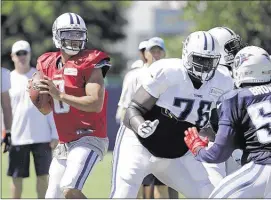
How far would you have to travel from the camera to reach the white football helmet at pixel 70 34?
7.05 m

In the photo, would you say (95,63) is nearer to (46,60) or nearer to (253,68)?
(46,60)

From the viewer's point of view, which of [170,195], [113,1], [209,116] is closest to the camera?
[209,116]

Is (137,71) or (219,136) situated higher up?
(219,136)

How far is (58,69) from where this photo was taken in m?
7.12

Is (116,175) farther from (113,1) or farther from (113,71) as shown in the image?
(113,71)

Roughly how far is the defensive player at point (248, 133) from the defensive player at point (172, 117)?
781 mm

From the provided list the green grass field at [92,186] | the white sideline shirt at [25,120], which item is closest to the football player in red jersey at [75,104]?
the white sideline shirt at [25,120]

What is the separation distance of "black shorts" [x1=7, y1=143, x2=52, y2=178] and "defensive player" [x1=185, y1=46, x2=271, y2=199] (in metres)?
4.01

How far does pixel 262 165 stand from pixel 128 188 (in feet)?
4.33

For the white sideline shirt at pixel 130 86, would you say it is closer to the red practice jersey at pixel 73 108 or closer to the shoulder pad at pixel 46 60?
the shoulder pad at pixel 46 60

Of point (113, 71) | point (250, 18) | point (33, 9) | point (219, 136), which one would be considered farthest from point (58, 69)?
point (113, 71)

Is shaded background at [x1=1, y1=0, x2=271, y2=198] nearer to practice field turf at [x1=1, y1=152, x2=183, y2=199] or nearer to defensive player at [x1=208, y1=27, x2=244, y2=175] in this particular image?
practice field turf at [x1=1, y1=152, x2=183, y2=199]

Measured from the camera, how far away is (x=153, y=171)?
6.73 m

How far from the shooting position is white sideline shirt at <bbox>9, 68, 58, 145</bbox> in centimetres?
971
